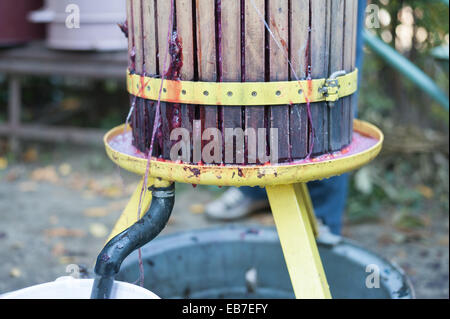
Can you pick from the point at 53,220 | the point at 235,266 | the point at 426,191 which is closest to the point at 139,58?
the point at 235,266

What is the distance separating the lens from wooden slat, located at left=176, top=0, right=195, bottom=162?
1282 millimetres

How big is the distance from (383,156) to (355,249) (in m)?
1.47

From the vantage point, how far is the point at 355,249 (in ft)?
6.49

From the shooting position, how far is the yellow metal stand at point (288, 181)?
1.29 m

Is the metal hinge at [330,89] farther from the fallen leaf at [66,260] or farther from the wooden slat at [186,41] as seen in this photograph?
the fallen leaf at [66,260]

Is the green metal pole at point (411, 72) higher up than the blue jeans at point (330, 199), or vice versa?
the green metal pole at point (411, 72)

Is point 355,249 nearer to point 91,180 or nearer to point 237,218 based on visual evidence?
point 237,218

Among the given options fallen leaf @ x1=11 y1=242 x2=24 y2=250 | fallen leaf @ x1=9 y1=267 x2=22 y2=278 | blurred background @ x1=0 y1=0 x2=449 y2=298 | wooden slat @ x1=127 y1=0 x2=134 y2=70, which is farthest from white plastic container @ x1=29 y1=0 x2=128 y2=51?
wooden slat @ x1=127 y1=0 x2=134 y2=70

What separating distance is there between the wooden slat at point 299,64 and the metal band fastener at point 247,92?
30 millimetres

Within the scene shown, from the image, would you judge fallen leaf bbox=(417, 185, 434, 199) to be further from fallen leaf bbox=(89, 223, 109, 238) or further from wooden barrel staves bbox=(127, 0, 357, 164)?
wooden barrel staves bbox=(127, 0, 357, 164)

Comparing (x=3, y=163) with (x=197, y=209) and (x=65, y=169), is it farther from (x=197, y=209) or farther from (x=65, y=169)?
(x=197, y=209)

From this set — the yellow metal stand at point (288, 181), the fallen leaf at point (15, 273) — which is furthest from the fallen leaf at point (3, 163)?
the yellow metal stand at point (288, 181)

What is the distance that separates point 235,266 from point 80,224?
1.32 meters

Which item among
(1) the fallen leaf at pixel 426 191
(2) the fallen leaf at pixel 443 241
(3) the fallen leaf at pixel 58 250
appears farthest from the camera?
(1) the fallen leaf at pixel 426 191
